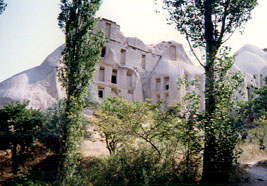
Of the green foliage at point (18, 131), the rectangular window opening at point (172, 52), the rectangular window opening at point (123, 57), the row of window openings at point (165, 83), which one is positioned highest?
the rectangular window opening at point (172, 52)

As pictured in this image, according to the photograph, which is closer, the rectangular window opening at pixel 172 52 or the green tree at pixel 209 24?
the green tree at pixel 209 24

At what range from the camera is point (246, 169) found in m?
13.7

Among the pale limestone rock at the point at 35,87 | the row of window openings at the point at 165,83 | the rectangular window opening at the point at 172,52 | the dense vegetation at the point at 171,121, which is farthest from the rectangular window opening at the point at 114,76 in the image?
the dense vegetation at the point at 171,121

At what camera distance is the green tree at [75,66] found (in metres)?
11.1

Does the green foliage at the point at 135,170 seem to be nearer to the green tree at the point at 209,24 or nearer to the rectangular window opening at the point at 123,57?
the green tree at the point at 209,24

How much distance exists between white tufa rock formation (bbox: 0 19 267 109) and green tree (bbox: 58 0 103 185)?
15.6m

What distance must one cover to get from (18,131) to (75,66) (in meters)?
6.91

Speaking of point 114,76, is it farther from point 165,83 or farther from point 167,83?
point 167,83

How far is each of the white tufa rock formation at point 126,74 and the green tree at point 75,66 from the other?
51.2 feet

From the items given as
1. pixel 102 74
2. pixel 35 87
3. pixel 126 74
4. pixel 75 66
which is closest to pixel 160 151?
pixel 75 66

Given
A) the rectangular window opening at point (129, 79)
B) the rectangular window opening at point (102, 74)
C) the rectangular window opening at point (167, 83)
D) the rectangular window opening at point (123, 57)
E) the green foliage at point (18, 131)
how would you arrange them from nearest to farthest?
1. the green foliage at point (18, 131)
2. the rectangular window opening at point (102, 74)
3. the rectangular window opening at point (129, 79)
4. the rectangular window opening at point (123, 57)
5. the rectangular window opening at point (167, 83)

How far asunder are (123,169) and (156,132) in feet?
7.45

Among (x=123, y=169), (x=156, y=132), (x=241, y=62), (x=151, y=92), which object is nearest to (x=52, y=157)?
(x=123, y=169)

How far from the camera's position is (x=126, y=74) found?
36.8m
